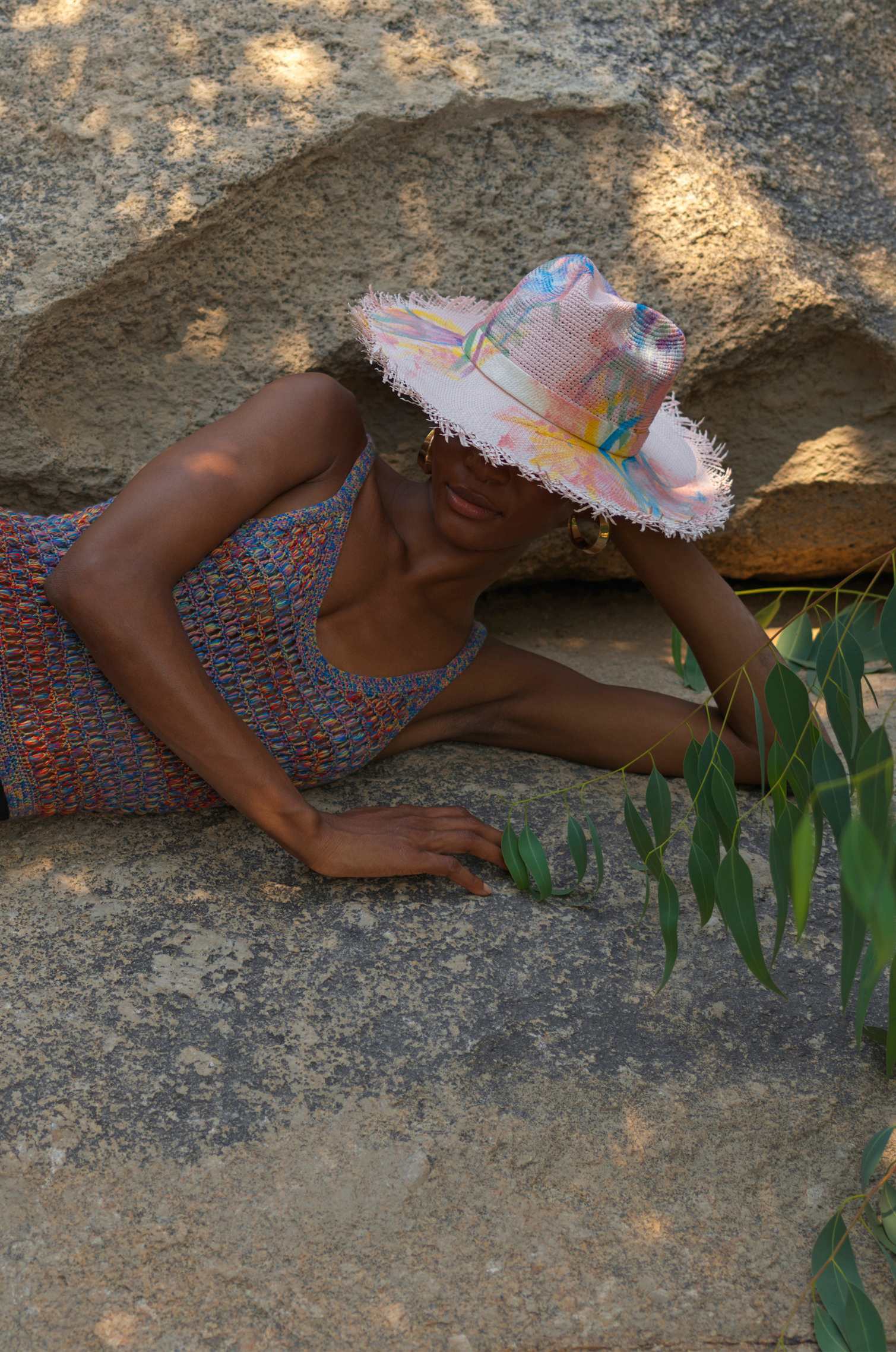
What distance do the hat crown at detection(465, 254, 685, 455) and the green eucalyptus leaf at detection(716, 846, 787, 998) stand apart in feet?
2.68

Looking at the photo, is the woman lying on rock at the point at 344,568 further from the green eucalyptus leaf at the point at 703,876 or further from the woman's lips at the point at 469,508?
the green eucalyptus leaf at the point at 703,876

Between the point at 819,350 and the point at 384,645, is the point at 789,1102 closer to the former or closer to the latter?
the point at 384,645

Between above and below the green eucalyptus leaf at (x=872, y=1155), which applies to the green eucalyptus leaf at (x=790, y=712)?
above

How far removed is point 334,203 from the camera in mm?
2547

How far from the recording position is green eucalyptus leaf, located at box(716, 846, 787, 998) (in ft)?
5.15

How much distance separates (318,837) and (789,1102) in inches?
31.9

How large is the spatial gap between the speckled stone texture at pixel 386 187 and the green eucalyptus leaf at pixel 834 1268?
1.77 meters

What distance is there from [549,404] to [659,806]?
2.19 ft

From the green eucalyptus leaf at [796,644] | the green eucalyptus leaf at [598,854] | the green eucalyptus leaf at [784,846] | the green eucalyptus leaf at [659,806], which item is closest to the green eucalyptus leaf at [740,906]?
the green eucalyptus leaf at [784,846]

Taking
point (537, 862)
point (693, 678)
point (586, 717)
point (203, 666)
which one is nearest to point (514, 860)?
point (537, 862)

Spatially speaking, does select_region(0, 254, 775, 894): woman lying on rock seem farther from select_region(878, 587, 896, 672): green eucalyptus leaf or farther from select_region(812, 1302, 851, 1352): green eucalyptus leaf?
Result: select_region(812, 1302, 851, 1352): green eucalyptus leaf

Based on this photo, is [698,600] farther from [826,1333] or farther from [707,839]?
[826,1333]

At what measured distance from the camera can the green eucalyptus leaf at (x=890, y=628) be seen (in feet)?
4.69

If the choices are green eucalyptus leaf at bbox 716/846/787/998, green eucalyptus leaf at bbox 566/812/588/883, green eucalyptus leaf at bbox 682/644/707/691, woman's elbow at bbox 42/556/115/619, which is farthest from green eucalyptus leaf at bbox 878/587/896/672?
green eucalyptus leaf at bbox 682/644/707/691
